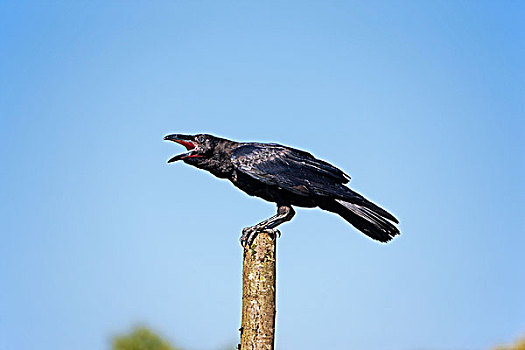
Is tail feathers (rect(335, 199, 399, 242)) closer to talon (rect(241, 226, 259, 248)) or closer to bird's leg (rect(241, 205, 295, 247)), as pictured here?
bird's leg (rect(241, 205, 295, 247))

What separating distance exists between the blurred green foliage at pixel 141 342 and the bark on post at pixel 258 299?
772 inches

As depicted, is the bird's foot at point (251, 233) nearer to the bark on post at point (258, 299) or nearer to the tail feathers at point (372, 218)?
the bark on post at point (258, 299)

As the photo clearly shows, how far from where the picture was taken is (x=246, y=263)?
22.9 feet

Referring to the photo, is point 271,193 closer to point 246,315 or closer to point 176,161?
point 176,161

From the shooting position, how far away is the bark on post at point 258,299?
6633mm

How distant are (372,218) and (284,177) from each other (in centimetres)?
110

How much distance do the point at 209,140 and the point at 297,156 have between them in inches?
40.9

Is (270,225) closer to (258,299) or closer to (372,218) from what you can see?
(258,299)

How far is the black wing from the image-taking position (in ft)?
25.4

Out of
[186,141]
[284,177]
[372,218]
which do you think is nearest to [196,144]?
[186,141]

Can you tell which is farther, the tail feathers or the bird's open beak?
the bird's open beak

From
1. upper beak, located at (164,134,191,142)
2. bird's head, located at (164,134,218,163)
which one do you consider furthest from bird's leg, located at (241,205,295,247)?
upper beak, located at (164,134,191,142)

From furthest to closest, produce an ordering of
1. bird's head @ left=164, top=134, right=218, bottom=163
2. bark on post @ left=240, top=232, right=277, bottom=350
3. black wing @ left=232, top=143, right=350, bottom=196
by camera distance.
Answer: bird's head @ left=164, top=134, right=218, bottom=163 < black wing @ left=232, top=143, right=350, bottom=196 < bark on post @ left=240, top=232, right=277, bottom=350

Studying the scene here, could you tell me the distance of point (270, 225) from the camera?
7492mm
